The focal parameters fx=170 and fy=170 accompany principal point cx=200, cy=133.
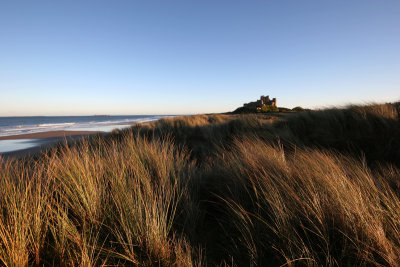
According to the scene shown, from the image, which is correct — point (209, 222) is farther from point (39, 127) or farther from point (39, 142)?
point (39, 127)

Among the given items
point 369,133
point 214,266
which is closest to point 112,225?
point 214,266

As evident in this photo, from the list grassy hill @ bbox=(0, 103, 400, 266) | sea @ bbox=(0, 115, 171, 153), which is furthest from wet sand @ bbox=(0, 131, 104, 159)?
grassy hill @ bbox=(0, 103, 400, 266)

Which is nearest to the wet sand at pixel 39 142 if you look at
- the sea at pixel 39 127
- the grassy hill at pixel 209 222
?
the sea at pixel 39 127

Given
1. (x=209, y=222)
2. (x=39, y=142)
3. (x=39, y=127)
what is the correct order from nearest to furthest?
(x=209, y=222) → (x=39, y=142) → (x=39, y=127)

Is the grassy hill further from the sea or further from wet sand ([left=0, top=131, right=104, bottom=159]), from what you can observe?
the sea

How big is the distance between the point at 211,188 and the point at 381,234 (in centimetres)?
163

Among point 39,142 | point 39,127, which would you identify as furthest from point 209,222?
point 39,127

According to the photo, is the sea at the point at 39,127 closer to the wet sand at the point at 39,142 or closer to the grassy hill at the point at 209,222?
the wet sand at the point at 39,142

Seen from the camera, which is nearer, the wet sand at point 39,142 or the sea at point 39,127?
the wet sand at point 39,142

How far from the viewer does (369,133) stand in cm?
375

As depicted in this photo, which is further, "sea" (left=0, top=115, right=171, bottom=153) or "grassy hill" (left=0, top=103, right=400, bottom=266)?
"sea" (left=0, top=115, right=171, bottom=153)

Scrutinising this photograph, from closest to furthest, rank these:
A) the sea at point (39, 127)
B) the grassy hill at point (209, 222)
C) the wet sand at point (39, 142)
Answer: the grassy hill at point (209, 222) → the wet sand at point (39, 142) → the sea at point (39, 127)

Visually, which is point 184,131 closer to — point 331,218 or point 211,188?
point 211,188

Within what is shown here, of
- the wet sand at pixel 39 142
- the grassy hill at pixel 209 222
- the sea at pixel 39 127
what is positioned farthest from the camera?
the sea at pixel 39 127
